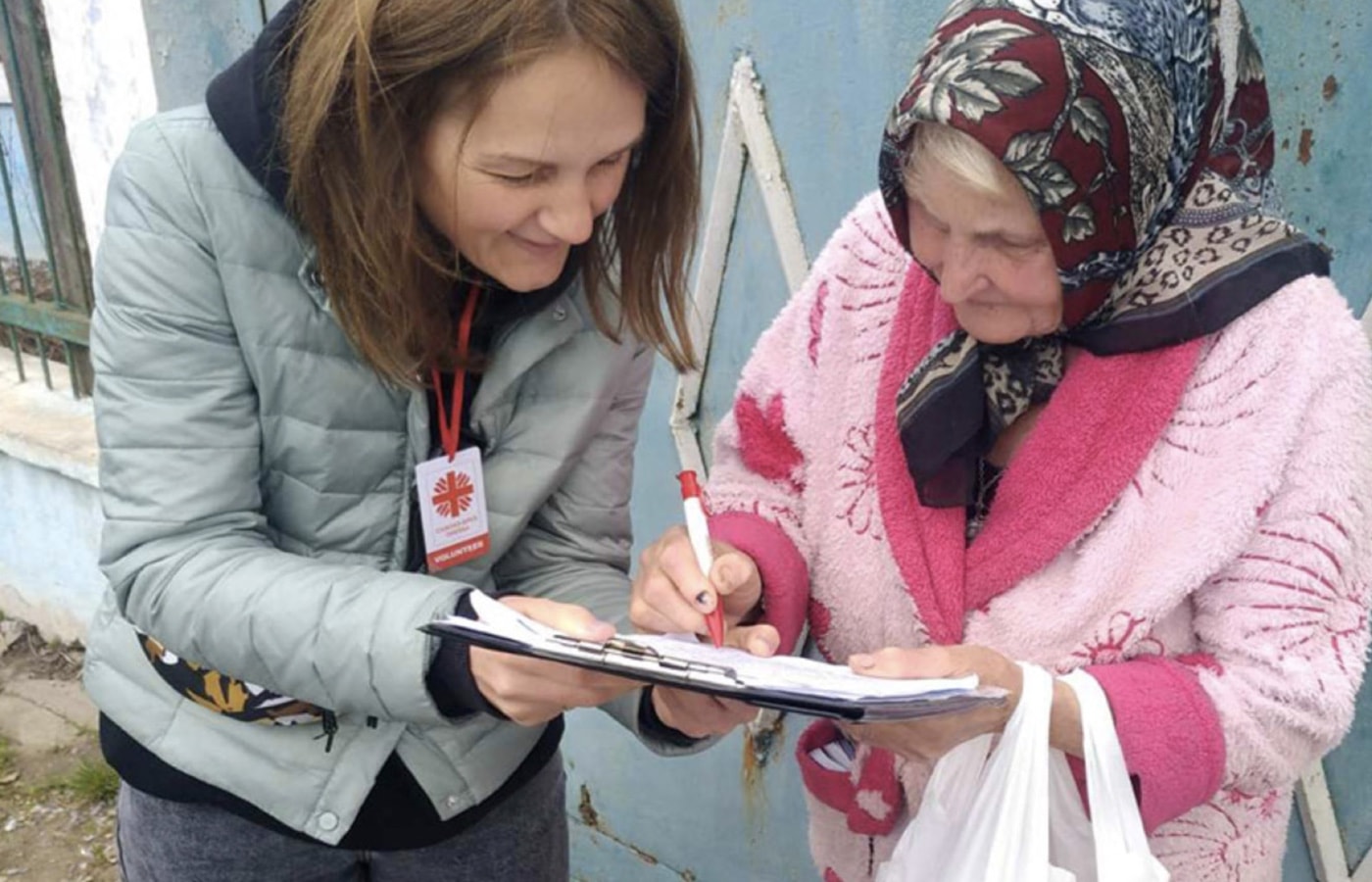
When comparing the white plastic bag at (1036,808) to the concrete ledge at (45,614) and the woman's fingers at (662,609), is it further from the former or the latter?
the concrete ledge at (45,614)

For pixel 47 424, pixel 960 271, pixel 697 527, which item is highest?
pixel 960 271

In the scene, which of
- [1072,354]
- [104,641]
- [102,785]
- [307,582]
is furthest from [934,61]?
[102,785]

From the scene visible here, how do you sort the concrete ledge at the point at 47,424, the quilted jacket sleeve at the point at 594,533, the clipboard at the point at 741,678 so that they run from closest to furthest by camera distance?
the clipboard at the point at 741,678 < the quilted jacket sleeve at the point at 594,533 < the concrete ledge at the point at 47,424

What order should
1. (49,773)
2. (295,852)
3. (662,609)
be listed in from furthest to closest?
(49,773)
(295,852)
(662,609)

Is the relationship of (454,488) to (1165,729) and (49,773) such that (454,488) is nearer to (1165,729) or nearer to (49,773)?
(1165,729)

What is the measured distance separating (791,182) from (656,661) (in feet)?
4.19

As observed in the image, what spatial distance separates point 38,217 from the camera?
12.7ft

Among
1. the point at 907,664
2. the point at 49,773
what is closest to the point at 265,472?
the point at 907,664

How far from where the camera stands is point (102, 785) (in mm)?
3551

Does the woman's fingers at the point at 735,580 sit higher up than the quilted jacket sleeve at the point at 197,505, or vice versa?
the quilted jacket sleeve at the point at 197,505

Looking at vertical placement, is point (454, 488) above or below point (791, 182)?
below

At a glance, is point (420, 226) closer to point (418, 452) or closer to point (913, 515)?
point (418, 452)

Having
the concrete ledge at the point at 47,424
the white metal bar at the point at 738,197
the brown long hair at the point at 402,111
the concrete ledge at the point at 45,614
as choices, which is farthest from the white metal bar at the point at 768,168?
the concrete ledge at the point at 45,614

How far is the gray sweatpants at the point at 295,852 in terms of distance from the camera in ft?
5.10
